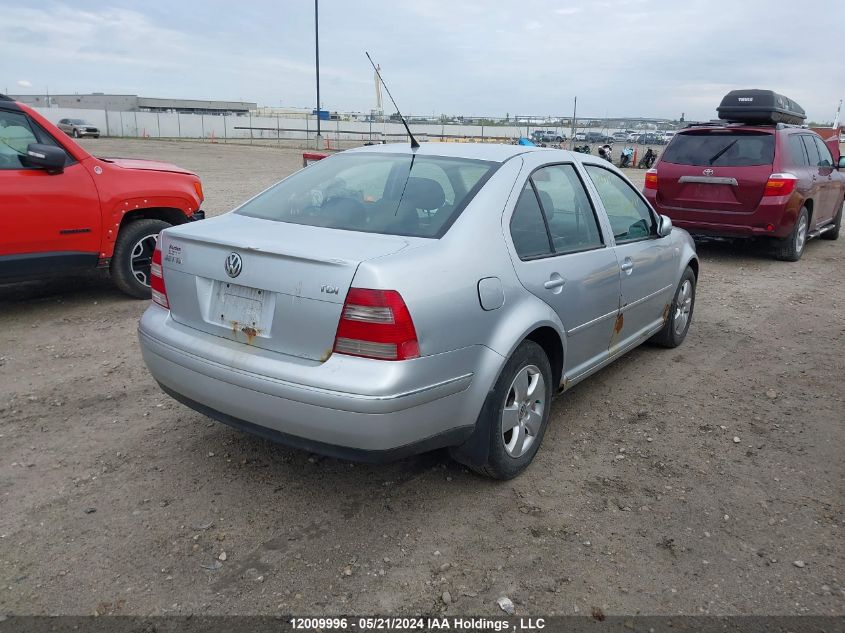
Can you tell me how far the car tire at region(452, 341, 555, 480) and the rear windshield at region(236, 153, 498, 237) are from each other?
29.9 inches

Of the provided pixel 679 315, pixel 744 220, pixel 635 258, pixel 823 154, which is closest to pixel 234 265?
pixel 635 258

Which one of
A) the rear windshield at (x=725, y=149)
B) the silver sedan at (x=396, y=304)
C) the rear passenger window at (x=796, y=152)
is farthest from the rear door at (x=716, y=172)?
the silver sedan at (x=396, y=304)

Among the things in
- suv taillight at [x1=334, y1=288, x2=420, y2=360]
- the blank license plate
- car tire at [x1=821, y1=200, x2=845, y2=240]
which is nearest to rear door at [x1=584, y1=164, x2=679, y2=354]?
suv taillight at [x1=334, y1=288, x2=420, y2=360]

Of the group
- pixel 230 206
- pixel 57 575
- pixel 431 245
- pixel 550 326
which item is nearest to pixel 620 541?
pixel 550 326

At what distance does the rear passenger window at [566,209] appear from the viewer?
12.4 feet

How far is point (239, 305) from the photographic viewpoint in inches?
118

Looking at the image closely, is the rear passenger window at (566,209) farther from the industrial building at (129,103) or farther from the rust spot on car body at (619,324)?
the industrial building at (129,103)

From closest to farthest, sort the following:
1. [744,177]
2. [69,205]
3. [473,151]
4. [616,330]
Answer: [473,151]
[616,330]
[69,205]
[744,177]

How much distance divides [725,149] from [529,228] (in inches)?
263

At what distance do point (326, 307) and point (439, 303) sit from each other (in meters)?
0.46

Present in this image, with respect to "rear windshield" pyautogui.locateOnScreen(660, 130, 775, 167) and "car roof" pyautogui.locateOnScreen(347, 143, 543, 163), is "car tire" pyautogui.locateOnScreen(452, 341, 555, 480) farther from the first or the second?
"rear windshield" pyautogui.locateOnScreen(660, 130, 775, 167)

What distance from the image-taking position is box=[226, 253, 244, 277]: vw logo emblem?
296 cm

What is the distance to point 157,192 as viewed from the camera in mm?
6535

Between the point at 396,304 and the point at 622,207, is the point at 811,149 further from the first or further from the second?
the point at 396,304
